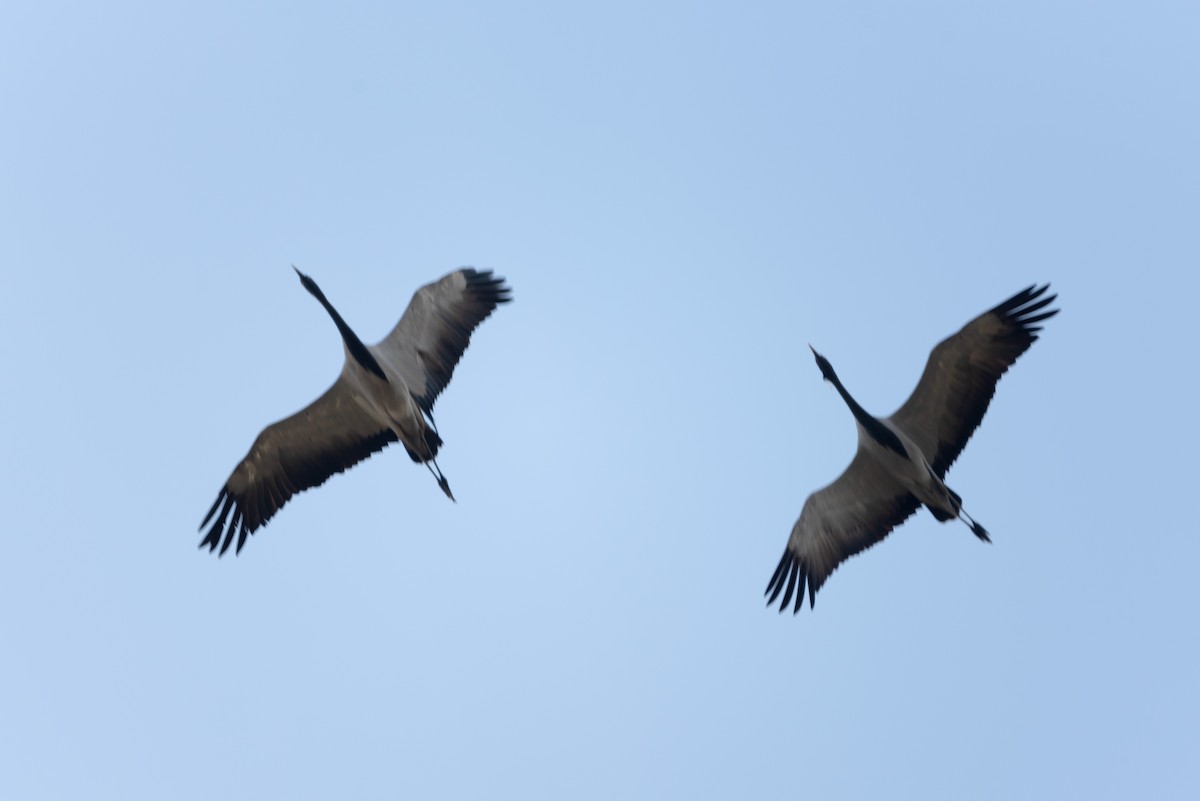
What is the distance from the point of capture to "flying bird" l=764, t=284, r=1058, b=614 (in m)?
24.2

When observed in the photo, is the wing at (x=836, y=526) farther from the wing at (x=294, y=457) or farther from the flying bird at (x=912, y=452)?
the wing at (x=294, y=457)

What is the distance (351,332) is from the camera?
80.5 feet

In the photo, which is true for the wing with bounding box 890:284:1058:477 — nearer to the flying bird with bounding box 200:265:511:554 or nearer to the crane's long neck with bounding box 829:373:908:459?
the crane's long neck with bounding box 829:373:908:459

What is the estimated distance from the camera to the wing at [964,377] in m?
24.2

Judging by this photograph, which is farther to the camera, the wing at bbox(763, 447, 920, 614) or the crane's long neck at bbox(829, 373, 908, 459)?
the wing at bbox(763, 447, 920, 614)

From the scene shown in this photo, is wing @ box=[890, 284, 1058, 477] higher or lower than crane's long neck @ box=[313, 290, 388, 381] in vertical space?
lower

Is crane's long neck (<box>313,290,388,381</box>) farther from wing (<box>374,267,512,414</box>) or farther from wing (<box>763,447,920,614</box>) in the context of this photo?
wing (<box>763,447,920,614</box>)

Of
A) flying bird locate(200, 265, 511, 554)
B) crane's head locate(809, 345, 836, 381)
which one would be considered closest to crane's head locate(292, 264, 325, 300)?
flying bird locate(200, 265, 511, 554)

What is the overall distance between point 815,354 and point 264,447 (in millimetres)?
9158

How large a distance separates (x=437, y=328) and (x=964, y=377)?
8579 millimetres

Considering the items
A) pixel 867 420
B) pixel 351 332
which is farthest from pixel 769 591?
pixel 351 332

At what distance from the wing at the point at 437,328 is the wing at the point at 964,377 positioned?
707 cm

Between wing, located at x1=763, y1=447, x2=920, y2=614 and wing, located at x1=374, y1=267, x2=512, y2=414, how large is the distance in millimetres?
6281

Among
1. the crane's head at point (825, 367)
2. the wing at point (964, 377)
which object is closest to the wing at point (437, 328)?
the crane's head at point (825, 367)
